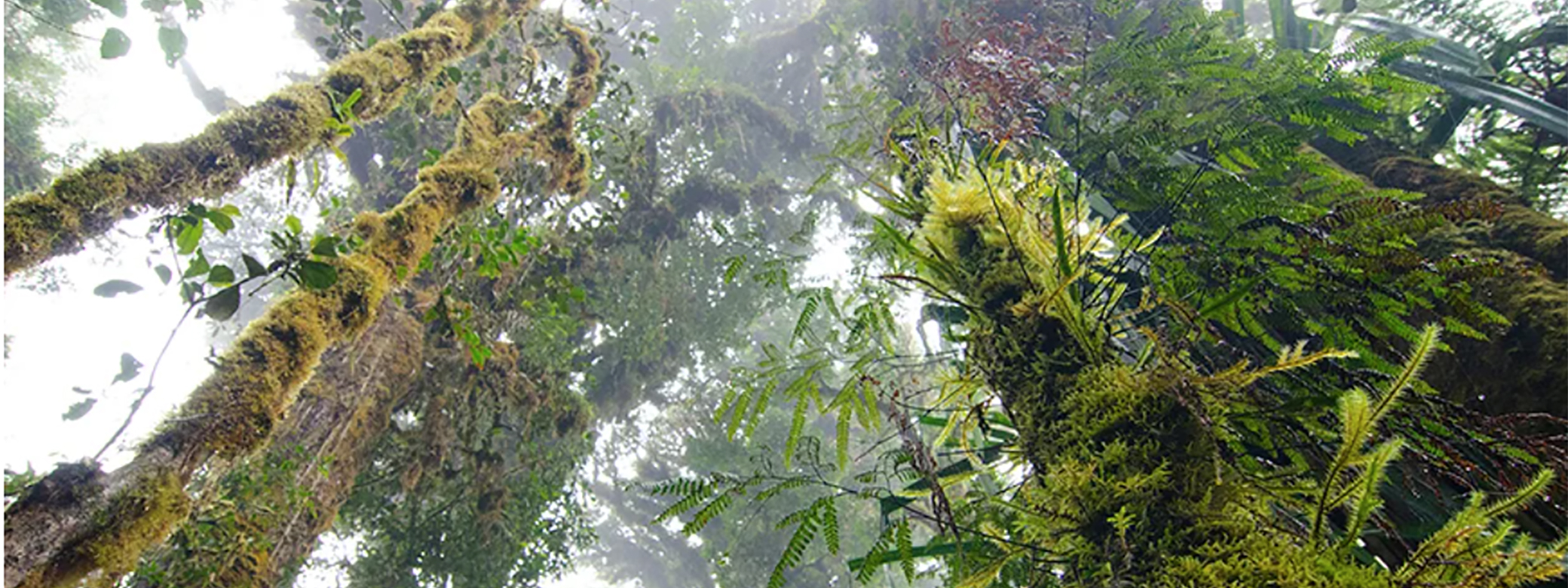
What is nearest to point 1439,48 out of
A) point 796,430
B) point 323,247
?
point 796,430

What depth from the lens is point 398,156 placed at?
658 cm

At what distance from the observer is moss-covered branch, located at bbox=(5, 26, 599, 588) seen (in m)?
1.78

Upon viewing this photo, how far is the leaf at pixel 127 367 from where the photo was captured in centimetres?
197

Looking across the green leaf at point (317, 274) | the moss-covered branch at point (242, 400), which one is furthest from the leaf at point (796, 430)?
the moss-covered branch at point (242, 400)

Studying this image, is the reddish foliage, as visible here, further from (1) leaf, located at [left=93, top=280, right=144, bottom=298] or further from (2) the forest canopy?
(1) leaf, located at [left=93, top=280, right=144, bottom=298]

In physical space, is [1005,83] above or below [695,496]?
above

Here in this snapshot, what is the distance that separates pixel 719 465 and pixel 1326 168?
37.1 feet

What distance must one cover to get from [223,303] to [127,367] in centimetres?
35

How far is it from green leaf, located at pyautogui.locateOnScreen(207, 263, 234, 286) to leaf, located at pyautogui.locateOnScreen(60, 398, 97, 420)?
58cm

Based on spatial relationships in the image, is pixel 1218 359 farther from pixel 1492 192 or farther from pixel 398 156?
pixel 398 156

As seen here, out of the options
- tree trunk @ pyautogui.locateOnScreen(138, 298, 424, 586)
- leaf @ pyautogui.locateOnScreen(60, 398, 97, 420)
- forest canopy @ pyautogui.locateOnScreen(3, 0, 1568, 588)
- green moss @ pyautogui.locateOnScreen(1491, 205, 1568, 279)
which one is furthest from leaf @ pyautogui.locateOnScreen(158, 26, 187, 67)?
green moss @ pyautogui.locateOnScreen(1491, 205, 1568, 279)

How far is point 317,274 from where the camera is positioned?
2100 millimetres

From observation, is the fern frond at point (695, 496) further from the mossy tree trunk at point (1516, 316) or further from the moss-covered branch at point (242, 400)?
the mossy tree trunk at point (1516, 316)

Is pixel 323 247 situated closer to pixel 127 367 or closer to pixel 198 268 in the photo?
pixel 198 268
